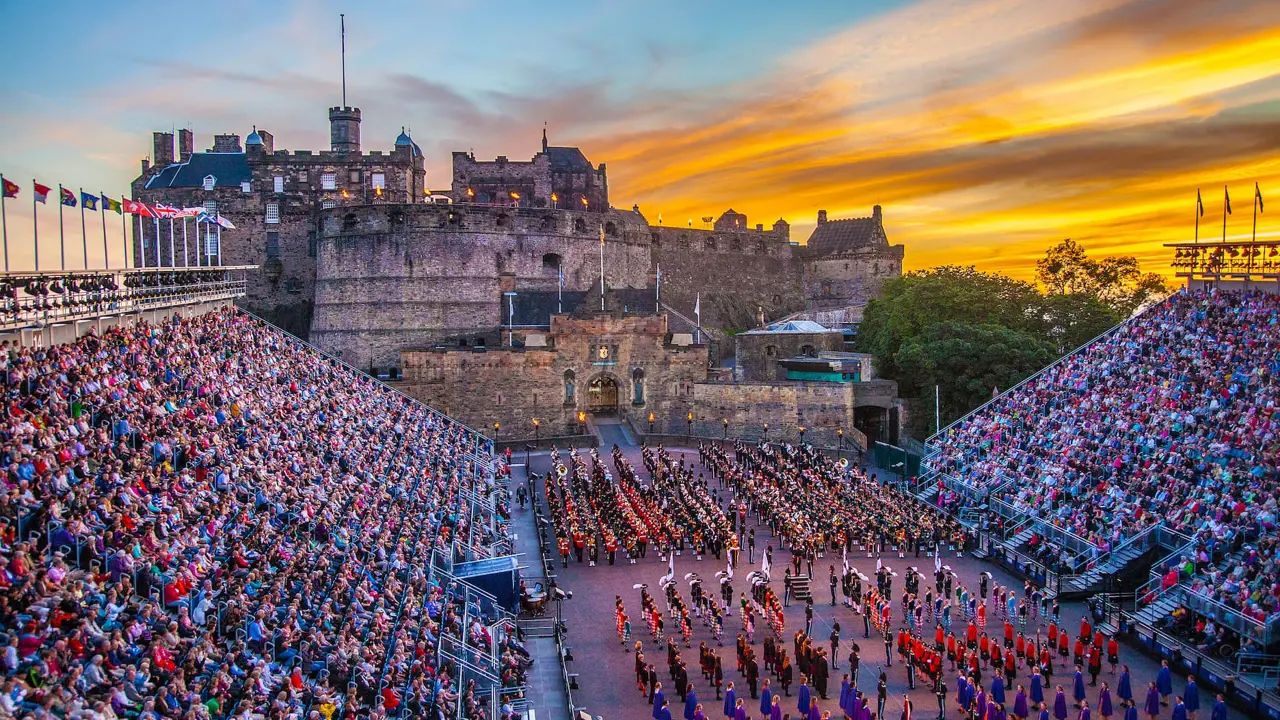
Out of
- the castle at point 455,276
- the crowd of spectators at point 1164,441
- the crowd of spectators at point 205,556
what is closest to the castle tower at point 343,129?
the castle at point 455,276

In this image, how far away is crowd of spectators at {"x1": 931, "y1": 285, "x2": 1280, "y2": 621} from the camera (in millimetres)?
27031

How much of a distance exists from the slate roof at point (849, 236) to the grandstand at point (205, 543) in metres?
59.6

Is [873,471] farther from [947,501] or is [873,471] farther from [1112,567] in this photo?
[1112,567]

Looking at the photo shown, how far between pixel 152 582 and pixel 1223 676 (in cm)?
2270

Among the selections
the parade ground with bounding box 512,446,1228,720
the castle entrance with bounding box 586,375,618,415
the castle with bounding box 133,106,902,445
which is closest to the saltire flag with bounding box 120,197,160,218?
the parade ground with bounding box 512,446,1228,720

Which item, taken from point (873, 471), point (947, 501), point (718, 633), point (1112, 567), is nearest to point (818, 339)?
point (873, 471)

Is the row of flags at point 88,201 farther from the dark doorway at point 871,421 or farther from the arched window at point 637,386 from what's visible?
the dark doorway at point 871,421

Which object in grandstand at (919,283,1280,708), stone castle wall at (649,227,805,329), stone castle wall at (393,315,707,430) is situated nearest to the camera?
grandstand at (919,283,1280,708)

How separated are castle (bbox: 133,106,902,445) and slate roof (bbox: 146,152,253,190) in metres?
0.11

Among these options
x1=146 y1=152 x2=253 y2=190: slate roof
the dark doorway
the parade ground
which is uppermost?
x1=146 y1=152 x2=253 y2=190: slate roof

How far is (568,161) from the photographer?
79.0 meters

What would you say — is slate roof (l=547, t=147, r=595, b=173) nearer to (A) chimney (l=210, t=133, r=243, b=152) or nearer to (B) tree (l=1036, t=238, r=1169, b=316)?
(A) chimney (l=210, t=133, r=243, b=152)

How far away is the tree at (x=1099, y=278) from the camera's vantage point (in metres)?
63.4

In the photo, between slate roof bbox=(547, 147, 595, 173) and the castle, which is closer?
the castle
